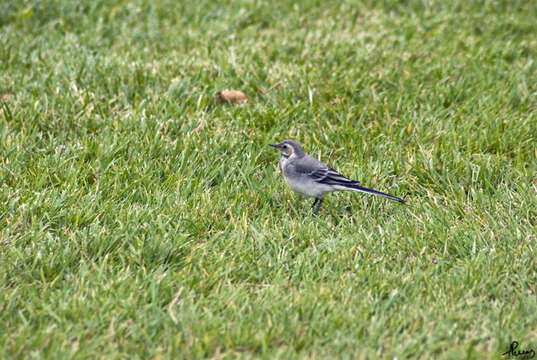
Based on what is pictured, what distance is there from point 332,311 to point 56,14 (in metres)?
6.60

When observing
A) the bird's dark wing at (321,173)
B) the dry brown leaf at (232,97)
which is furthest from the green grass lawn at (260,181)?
the bird's dark wing at (321,173)

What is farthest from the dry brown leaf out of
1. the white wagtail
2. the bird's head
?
the white wagtail

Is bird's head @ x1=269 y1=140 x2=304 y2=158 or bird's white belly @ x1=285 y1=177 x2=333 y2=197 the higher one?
bird's head @ x1=269 y1=140 x2=304 y2=158

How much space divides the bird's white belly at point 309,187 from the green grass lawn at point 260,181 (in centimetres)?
21

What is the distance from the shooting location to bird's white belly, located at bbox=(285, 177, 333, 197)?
4.71 meters

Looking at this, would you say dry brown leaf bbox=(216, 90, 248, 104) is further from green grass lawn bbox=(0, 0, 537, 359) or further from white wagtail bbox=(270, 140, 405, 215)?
white wagtail bbox=(270, 140, 405, 215)

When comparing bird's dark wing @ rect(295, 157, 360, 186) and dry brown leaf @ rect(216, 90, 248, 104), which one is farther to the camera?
dry brown leaf @ rect(216, 90, 248, 104)

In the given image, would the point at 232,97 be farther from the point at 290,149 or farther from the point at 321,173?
the point at 321,173

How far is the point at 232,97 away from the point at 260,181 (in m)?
1.47

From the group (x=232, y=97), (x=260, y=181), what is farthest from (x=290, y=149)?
(x=232, y=97)

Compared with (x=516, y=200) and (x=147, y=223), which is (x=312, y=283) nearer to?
(x=147, y=223)

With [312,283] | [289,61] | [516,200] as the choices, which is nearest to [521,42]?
[289,61]

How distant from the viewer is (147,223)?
4.29 m

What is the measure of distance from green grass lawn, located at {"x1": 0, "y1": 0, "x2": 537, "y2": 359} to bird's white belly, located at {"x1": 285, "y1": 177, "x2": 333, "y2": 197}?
21 cm
